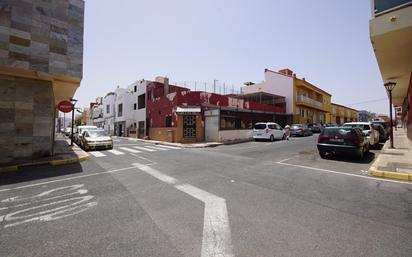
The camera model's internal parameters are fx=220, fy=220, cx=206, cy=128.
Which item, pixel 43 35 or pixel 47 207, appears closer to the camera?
pixel 47 207

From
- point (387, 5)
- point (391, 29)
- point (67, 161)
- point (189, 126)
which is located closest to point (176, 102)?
point (189, 126)

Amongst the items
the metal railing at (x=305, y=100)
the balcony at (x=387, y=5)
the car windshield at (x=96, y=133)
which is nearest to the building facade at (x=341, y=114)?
the metal railing at (x=305, y=100)

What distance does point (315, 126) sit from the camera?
35031 mm

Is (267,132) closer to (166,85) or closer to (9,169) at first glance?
(166,85)

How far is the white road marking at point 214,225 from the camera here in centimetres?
300

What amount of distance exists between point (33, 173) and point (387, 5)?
15534 mm

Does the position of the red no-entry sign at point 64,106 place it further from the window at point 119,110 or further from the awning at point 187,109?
the window at point 119,110

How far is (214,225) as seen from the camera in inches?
148

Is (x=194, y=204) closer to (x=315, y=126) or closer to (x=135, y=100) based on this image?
(x=135, y=100)

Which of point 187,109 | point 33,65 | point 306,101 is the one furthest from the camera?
point 306,101

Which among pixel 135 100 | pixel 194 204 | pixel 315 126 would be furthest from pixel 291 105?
pixel 194 204

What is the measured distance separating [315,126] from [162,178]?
33.6m

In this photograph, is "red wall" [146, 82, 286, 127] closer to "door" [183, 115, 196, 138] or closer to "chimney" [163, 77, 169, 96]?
"chimney" [163, 77, 169, 96]

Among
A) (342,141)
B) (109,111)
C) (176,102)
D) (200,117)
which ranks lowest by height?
(342,141)
